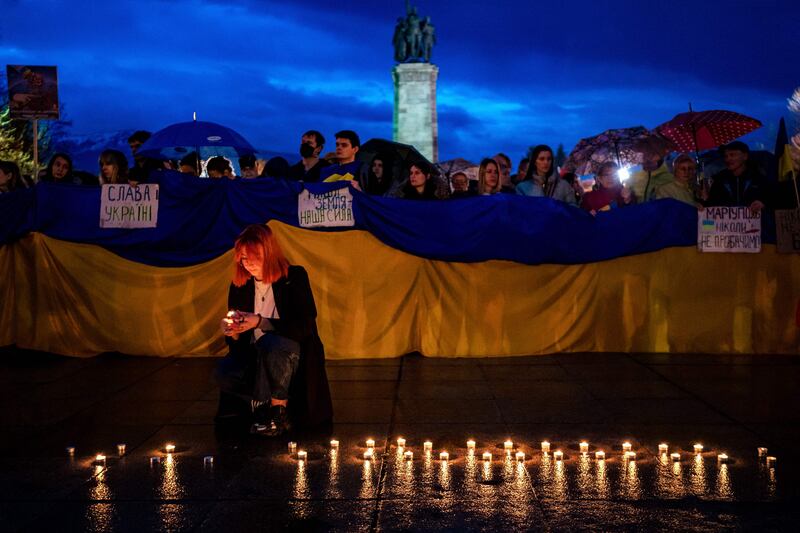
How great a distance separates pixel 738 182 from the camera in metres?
10.1

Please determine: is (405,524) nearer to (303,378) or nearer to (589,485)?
(589,485)

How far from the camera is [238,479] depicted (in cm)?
545

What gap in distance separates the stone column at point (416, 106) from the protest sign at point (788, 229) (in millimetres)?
38280

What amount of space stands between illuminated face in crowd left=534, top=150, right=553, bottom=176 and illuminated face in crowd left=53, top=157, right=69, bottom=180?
580 cm

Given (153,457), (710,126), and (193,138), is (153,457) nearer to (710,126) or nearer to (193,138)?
(193,138)

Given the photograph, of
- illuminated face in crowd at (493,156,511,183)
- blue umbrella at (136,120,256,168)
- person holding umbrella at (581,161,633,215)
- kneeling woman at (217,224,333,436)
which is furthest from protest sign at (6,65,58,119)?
person holding umbrella at (581,161,633,215)

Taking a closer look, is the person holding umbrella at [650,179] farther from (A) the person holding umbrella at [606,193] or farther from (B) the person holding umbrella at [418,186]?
(B) the person holding umbrella at [418,186]

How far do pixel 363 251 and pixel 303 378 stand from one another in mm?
3386

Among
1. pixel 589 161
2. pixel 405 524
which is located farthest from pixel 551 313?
pixel 405 524

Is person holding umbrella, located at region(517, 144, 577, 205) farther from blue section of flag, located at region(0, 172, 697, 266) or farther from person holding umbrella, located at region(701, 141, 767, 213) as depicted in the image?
person holding umbrella, located at region(701, 141, 767, 213)

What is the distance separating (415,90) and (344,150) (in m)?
40.2

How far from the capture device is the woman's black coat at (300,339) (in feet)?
21.6

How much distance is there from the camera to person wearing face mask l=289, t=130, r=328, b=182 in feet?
34.9

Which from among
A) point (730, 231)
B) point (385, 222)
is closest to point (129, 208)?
point (385, 222)
